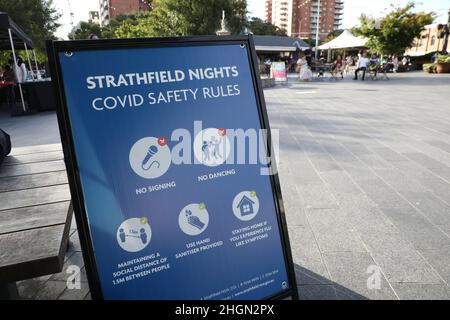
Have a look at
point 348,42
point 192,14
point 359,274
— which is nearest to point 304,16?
point 348,42

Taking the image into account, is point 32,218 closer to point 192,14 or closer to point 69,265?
point 69,265

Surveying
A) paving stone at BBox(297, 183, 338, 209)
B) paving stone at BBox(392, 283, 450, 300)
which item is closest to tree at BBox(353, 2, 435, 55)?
paving stone at BBox(297, 183, 338, 209)

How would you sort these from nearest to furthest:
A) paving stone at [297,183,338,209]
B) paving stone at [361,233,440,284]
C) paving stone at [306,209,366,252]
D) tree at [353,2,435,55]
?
1. paving stone at [361,233,440,284]
2. paving stone at [306,209,366,252]
3. paving stone at [297,183,338,209]
4. tree at [353,2,435,55]

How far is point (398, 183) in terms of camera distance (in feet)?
13.1

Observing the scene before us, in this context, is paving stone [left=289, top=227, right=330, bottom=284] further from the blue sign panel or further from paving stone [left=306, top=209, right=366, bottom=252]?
the blue sign panel

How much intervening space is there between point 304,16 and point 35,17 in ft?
416

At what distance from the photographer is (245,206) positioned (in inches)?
66.7

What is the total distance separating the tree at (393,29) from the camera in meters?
23.0

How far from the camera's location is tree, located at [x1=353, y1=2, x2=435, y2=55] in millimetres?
23031

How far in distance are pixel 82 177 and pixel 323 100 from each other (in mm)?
11253

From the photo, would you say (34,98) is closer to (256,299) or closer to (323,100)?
(323,100)

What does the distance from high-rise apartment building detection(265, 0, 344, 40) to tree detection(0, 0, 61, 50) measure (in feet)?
356

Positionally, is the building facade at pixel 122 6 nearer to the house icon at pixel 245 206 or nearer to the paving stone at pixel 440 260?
the paving stone at pixel 440 260
